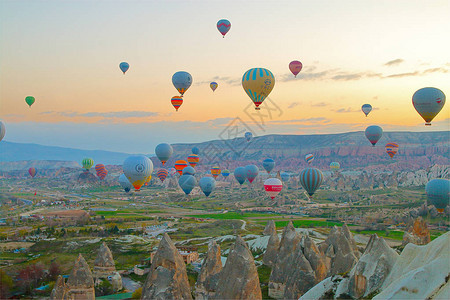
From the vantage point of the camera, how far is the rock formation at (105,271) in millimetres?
41312

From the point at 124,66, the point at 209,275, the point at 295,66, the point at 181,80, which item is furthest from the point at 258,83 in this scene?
the point at 124,66

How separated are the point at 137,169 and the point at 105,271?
17.5 metres

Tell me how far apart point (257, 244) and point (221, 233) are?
22.2 metres

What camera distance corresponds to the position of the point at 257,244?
5606 centimetres

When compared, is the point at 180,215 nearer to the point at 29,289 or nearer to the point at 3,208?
the point at 3,208

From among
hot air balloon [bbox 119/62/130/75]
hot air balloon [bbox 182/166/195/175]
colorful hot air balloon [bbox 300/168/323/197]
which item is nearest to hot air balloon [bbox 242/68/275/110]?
colorful hot air balloon [bbox 300/168/323/197]

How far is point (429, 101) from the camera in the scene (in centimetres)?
5228

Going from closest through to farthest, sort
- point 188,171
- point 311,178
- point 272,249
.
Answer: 1. point 272,249
2. point 311,178
3. point 188,171

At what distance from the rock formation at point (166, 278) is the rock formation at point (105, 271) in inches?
817

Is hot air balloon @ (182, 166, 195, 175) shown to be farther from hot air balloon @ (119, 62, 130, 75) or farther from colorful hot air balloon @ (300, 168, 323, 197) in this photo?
colorful hot air balloon @ (300, 168, 323, 197)

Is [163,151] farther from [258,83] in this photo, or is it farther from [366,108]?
[366,108]

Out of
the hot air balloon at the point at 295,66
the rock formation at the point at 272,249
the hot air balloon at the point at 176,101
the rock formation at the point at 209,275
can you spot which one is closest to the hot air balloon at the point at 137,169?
the hot air balloon at the point at 176,101

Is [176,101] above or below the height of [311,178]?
above

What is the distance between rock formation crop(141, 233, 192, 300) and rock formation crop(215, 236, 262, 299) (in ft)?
8.81
